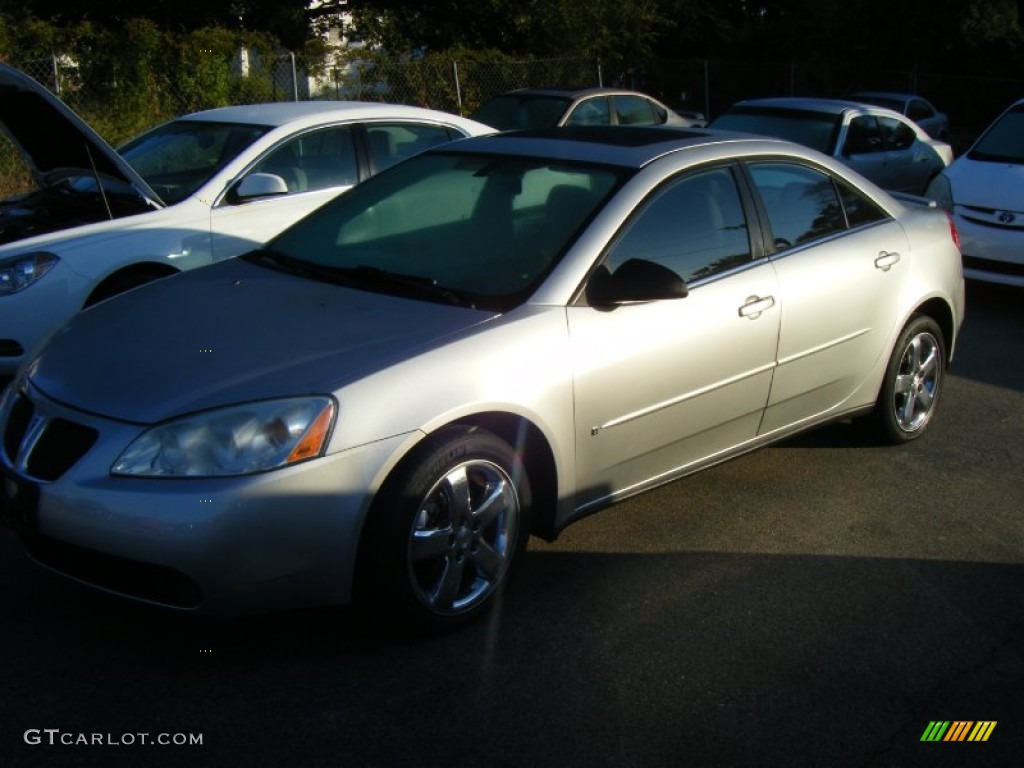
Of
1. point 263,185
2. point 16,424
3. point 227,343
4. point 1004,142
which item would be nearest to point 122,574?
point 16,424

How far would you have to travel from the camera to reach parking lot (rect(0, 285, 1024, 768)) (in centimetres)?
355

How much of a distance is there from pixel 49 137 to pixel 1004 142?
775 centimetres

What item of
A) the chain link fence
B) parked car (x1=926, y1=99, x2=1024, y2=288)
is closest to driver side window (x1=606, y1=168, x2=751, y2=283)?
parked car (x1=926, y1=99, x2=1024, y2=288)

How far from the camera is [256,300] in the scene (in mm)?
4645

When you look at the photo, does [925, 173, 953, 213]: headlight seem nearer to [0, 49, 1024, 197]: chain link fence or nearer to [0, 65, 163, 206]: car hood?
[0, 65, 163, 206]: car hood

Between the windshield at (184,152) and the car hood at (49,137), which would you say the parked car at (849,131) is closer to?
the windshield at (184,152)

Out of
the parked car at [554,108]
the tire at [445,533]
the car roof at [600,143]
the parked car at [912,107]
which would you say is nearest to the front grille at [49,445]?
the tire at [445,533]

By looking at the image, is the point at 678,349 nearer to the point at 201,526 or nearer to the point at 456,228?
the point at 456,228

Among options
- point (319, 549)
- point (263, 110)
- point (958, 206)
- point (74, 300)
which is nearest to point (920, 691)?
point (319, 549)

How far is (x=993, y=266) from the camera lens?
31.9ft

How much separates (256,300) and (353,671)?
4.80 feet

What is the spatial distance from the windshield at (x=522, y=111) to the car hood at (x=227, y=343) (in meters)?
10.5

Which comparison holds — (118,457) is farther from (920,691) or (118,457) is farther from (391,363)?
(920,691)

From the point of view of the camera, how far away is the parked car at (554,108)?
15016 mm
